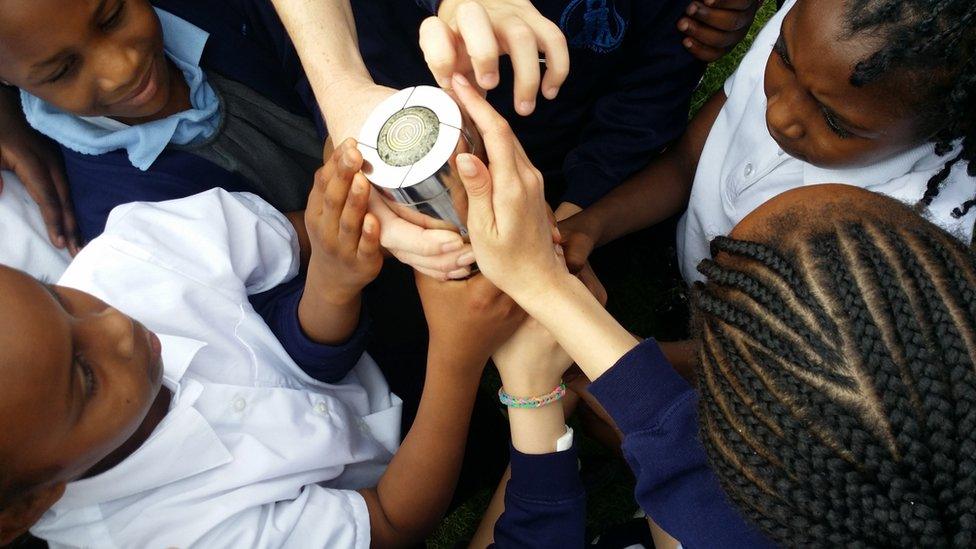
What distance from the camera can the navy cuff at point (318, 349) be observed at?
98 cm

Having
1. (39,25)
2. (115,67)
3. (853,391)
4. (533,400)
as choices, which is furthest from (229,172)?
(853,391)

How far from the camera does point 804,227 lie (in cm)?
64

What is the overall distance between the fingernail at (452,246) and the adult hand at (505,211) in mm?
36

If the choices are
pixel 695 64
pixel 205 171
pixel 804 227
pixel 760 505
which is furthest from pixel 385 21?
pixel 760 505

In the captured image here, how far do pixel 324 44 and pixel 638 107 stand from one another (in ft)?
2.03

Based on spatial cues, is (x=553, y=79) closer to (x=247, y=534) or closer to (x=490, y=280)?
(x=490, y=280)

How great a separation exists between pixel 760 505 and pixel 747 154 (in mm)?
707

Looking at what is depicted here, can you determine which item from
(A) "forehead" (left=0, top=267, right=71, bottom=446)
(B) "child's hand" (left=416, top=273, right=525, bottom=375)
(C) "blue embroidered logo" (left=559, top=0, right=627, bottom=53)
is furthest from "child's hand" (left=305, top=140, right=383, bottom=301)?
(C) "blue embroidered logo" (left=559, top=0, right=627, bottom=53)

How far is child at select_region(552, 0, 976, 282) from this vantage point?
73 centimetres

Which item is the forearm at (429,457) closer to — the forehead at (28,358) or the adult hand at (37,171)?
the forehead at (28,358)

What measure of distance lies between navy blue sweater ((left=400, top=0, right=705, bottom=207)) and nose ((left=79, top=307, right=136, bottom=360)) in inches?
24.6

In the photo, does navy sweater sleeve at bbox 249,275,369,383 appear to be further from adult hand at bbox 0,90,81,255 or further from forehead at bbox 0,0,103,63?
forehead at bbox 0,0,103,63

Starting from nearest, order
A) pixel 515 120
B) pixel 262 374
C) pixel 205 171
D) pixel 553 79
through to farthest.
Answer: pixel 553 79 → pixel 262 374 → pixel 205 171 → pixel 515 120

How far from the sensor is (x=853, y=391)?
55 centimetres
